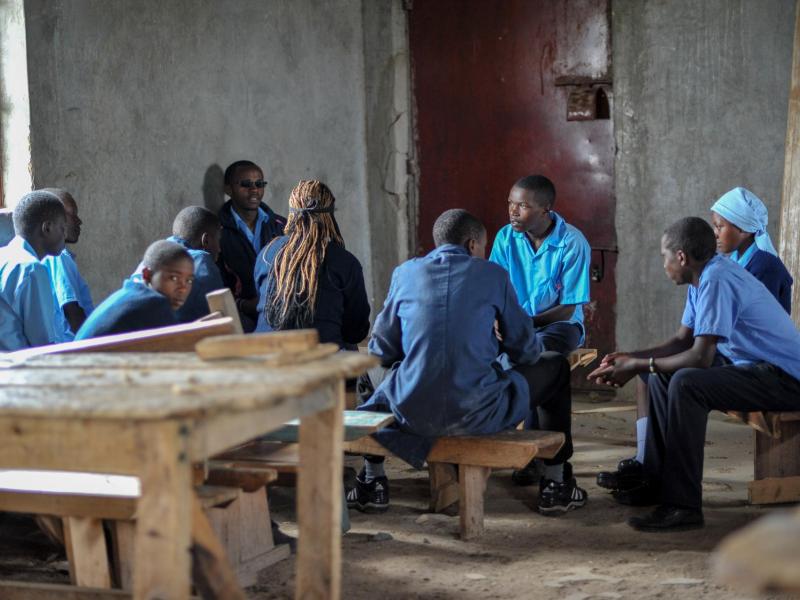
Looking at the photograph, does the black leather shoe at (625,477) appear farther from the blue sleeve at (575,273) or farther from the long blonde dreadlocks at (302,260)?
the long blonde dreadlocks at (302,260)

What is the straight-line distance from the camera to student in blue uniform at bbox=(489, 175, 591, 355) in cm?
587

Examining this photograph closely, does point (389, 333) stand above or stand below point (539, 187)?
below

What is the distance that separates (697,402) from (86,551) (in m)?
2.67

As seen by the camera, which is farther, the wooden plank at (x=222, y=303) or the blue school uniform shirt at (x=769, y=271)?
the blue school uniform shirt at (x=769, y=271)

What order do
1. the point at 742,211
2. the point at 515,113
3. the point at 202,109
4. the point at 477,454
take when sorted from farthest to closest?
the point at 515,113
the point at 202,109
the point at 742,211
the point at 477,454

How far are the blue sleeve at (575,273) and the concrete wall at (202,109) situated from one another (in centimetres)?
242

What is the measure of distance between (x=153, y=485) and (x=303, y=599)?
0.95 m

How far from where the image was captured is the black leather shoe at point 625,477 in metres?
5.43

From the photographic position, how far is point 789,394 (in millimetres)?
5168

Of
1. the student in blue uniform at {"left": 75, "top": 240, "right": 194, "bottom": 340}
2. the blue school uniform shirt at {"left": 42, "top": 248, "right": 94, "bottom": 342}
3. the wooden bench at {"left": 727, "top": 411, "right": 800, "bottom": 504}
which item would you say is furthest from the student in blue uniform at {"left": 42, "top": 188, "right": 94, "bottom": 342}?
the wooden bench at {"left": 727, "top": 411, "right": 800, "bottom": 504}

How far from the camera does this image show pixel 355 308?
18.7 ft

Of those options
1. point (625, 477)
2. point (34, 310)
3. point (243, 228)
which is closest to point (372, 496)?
point (625, 477)

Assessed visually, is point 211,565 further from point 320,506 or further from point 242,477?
point 242,477

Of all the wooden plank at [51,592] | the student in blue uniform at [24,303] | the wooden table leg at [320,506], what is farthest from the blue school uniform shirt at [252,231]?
the wooden table leg at [320,506]
